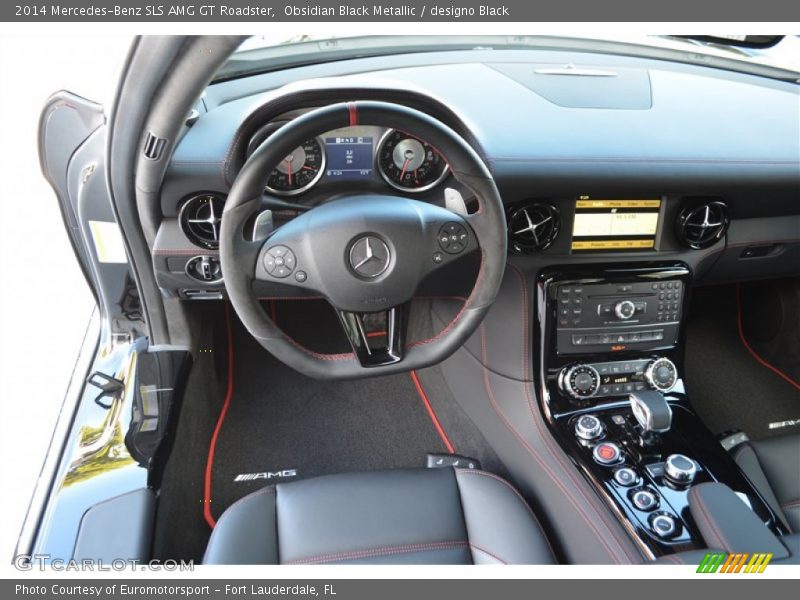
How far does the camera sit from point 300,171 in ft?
4.70

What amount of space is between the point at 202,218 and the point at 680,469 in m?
1.37

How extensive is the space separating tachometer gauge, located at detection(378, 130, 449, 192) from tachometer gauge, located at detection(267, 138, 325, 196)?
0.16m

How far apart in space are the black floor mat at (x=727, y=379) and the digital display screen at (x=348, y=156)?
68.6 inches

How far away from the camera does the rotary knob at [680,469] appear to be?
1.44 m

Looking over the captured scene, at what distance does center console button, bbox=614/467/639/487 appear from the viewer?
4.77ft

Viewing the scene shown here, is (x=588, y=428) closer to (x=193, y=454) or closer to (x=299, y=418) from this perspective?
(x=299, y=418)

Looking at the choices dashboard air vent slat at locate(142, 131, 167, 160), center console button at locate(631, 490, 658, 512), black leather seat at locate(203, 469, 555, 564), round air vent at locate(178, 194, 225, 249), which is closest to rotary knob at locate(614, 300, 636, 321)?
center console button at locate(631, 490, 658, 512)

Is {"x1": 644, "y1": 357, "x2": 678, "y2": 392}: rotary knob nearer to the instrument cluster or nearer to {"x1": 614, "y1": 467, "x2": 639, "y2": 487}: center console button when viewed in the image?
{"x1": 614, "y1": 467, "x2": 639, "y2": 487}: center console button

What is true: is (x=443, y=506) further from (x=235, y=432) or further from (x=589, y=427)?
(x=235, y=432)

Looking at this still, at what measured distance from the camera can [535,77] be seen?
6.00ft

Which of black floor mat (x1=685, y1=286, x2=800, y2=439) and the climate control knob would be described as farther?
black floor mat (x1=685, y1=286, x2=800, y2=439)

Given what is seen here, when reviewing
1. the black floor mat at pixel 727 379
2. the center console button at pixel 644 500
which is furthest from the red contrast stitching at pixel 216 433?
the black floor mat at pixel 727 379

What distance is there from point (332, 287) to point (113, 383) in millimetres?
806

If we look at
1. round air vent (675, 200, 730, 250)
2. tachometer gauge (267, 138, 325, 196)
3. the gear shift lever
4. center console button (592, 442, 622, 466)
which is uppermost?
tachometer gauge (267, 138, 325, 196)
